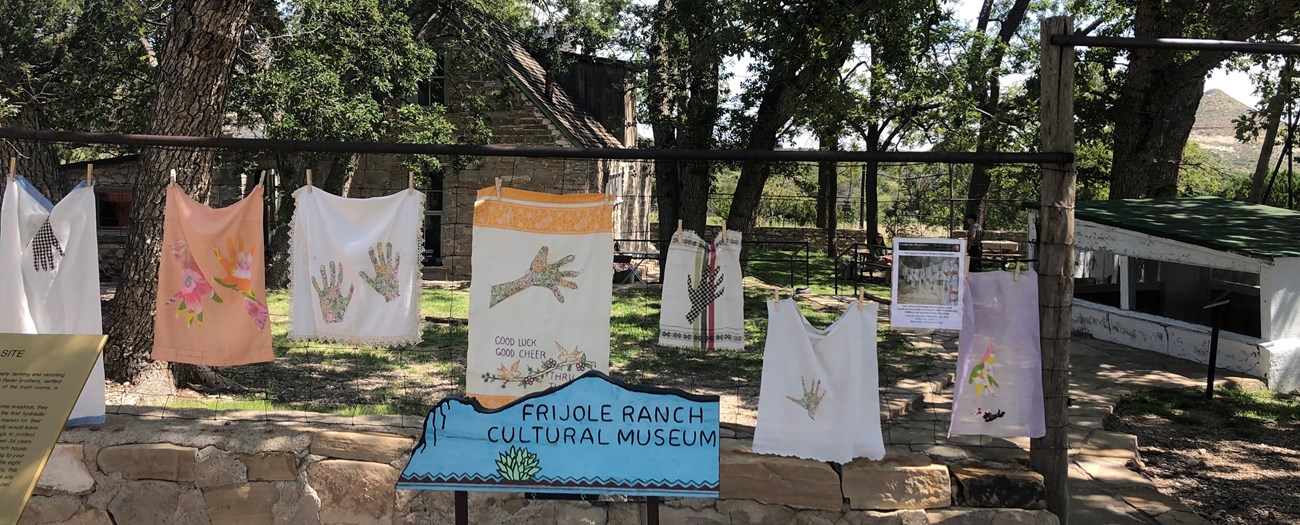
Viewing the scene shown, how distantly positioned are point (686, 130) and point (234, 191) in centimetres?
883

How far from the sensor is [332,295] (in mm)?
4715

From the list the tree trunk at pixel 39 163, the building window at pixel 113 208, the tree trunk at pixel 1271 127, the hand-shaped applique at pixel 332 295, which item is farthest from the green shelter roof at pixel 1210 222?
the building window at pixel 113 208

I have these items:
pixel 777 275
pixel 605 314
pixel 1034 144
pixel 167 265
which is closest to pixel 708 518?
pixel 605 314

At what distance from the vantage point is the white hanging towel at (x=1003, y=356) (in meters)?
4.52

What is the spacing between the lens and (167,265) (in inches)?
186

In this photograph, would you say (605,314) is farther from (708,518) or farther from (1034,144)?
(1034,144)

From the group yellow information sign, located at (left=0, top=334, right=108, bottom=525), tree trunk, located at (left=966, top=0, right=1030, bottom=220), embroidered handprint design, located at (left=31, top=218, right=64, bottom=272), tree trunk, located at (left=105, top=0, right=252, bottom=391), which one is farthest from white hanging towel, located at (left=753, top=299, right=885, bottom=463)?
tree trunk, located at (left=966, top=0, right=1030, bottom=220)

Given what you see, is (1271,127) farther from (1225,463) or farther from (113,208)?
(113,208)

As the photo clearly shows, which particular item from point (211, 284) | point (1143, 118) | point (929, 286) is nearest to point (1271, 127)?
point (1143, 118)

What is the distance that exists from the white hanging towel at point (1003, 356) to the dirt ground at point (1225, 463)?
2167 mm

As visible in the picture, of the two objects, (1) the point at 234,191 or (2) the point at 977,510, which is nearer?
(2) the point at 977,510

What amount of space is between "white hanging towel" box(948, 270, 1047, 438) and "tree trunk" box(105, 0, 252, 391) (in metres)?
5.18

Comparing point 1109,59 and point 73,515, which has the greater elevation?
point 1109,59

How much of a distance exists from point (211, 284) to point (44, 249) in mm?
803
